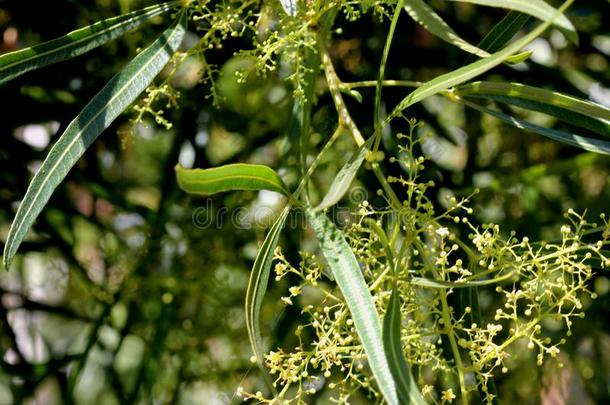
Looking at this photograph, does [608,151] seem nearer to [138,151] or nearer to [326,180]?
[326,180]

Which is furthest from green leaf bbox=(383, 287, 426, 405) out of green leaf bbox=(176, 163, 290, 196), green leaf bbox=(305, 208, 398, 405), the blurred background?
the blurred background

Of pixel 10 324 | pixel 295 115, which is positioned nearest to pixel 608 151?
pixel 295 115

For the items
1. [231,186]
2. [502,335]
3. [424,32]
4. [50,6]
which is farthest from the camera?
[424,32]

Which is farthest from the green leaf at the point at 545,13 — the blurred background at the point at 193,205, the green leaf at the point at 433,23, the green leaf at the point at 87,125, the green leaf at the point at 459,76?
the blurred background at the point at 193,205

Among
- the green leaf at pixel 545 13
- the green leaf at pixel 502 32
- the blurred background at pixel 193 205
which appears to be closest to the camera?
the green leaf at pixel 545 13

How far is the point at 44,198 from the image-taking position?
62 cm

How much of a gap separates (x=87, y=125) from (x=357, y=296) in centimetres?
25

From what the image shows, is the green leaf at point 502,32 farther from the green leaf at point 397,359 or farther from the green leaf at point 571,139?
the green leaf at point 397,359

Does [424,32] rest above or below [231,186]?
above

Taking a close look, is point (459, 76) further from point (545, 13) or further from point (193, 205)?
point (193, 205)

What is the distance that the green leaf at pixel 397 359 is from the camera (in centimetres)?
54

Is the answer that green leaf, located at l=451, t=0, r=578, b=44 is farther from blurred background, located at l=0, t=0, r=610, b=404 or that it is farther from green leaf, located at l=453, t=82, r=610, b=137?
blurred background, located at l=0, t=0, r=610, b=404

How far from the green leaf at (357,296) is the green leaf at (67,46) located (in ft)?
0.77

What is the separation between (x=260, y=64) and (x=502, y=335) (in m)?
0.68
